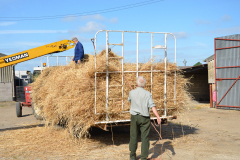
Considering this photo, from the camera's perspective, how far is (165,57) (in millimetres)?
6172

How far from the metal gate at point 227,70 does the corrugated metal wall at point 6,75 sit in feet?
53.5

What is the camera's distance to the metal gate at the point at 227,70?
43.9 ft

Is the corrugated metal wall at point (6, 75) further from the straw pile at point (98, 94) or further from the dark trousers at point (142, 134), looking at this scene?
the dark trousers at point (142, 134)

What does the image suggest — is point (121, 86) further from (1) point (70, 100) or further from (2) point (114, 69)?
(1) point (70, 100)

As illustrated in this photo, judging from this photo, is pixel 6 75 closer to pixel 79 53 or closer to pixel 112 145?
pixel 79 53

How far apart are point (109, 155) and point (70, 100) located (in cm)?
150

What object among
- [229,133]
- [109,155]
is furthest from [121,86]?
[229,133]

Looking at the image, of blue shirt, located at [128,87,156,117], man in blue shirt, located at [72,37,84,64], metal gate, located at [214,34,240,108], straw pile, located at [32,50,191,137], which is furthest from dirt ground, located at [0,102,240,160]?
metal gate, located at [214,34,240,108]

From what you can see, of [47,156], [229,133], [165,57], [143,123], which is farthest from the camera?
[229,133]

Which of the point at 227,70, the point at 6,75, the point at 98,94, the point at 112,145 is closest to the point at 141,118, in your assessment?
the point at 98,94

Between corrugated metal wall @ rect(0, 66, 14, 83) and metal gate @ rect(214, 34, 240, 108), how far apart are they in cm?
1632

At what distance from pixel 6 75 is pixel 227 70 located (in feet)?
57.1

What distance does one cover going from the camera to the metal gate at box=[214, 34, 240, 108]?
43.9ft

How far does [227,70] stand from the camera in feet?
45.4
